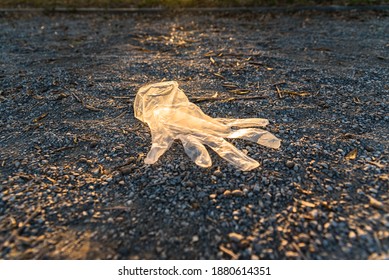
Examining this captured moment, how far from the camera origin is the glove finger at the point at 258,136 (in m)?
2.76

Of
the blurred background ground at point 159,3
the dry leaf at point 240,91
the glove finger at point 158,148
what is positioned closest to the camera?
the glove finger at point 158,148

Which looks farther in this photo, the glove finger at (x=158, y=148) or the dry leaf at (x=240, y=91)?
the dry leaf at (x=240, y=91)

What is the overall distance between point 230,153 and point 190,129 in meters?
0.51

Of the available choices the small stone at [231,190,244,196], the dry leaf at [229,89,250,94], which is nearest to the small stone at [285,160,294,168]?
the small stone at [231,190,244,196]

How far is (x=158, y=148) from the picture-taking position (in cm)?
273

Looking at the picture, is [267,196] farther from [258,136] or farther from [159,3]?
[159,3]

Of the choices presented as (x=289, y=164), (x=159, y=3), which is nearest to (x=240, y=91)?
(x=289, y=164)

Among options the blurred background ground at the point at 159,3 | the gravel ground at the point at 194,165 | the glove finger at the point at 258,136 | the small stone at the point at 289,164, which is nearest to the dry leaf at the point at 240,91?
the gravel ground at the point at 194,165

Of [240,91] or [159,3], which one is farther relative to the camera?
[159,3]

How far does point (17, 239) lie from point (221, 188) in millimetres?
1419

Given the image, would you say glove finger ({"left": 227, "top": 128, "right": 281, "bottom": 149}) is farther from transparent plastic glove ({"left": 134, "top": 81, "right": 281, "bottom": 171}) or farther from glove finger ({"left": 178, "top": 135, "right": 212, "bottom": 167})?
glove finger ({"left": 178, "top": 135, "right": 212, "bottom": 167})

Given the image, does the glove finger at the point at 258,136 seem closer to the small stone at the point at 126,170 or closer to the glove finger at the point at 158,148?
the glove finger at the point at 158,148
